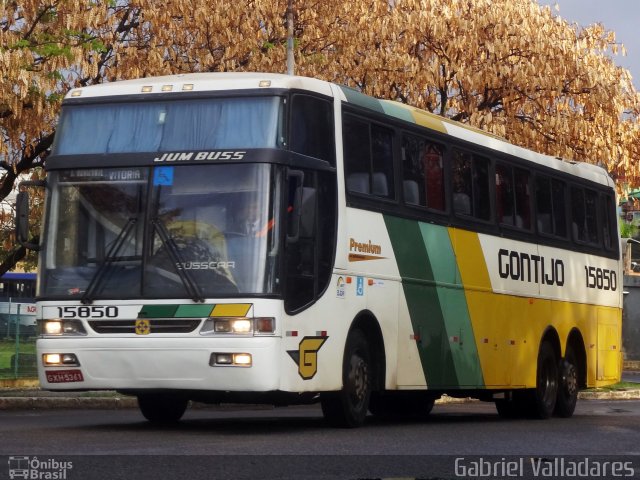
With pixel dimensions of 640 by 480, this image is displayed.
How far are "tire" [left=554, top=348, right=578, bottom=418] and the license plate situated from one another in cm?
906

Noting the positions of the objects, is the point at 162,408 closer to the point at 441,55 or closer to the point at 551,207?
the point at 551,207

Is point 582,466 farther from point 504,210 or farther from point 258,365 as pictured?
point 504,210

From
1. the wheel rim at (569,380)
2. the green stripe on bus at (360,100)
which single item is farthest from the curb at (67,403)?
the green stripe on bus at (360,100)

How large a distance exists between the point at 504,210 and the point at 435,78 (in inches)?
422

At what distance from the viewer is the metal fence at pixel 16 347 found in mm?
30141

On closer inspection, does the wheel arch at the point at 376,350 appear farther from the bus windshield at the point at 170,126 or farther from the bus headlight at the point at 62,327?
the bus headlight at the point at 62,327

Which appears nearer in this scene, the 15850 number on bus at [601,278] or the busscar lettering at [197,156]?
the busscar lettering at [197,156]

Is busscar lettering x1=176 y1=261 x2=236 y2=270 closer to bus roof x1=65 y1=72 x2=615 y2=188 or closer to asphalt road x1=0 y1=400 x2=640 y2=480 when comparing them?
asphalt road x1=0 y1=400 x2=640 y2=480

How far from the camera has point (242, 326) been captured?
13.9 metres

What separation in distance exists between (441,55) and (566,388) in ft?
36.5

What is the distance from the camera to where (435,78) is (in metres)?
29.9

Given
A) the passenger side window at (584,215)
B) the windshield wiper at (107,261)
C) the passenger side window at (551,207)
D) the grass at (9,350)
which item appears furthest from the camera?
the grass at (9,350)

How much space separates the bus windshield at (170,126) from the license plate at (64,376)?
2203 millimetres

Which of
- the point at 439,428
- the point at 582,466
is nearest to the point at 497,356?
the point at 439,428
